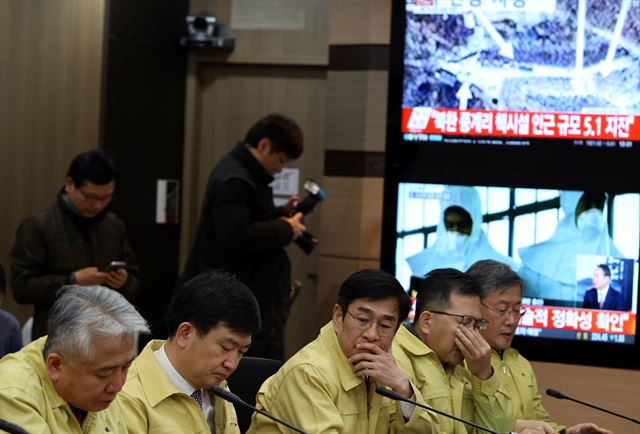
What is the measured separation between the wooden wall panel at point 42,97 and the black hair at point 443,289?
269 centimetres

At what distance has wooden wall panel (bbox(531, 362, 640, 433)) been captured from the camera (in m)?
4.50

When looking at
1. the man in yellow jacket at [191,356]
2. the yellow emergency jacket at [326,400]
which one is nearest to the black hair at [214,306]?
the man in yellow jacket at [191,356]

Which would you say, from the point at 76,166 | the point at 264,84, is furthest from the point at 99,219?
the point at 264,84

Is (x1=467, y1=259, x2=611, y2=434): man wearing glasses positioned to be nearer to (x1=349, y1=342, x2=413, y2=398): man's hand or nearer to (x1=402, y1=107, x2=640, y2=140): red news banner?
(x1=349, y1=342, x2=413, y2=398): man's hand

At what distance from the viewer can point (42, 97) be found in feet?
17.5

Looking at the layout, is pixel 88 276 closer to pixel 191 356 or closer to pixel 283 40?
pixel 191 356

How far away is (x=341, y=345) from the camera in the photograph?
2.82 metres

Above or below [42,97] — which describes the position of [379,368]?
below

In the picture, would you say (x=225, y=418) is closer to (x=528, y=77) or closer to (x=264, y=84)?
(x=528, y=77)

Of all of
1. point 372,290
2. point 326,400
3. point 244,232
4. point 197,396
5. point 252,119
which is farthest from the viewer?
point 252,119

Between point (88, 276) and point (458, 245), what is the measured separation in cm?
152

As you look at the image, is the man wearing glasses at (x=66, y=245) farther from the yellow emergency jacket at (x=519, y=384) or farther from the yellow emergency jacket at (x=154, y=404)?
the yellow emergency jacket at (x=154, y=404)

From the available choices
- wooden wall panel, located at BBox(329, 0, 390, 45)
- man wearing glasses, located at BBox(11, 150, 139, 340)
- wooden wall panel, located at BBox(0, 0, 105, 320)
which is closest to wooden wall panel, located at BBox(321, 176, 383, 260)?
wooden wall panel, located at BBox(329, 0, 390, 45)

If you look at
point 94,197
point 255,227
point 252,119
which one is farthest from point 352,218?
point 252,119
